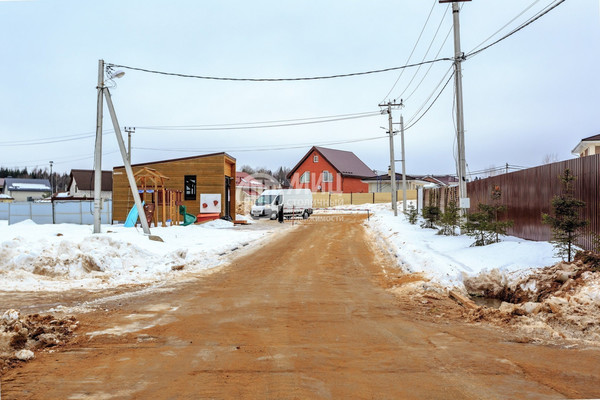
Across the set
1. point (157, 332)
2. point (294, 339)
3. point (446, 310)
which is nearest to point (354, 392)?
point (294, 339)

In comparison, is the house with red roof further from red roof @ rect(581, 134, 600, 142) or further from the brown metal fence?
the brown metal fence

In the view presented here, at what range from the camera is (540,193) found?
40.8ft

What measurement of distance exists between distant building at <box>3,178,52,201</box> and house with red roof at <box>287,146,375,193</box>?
54298 millimetres

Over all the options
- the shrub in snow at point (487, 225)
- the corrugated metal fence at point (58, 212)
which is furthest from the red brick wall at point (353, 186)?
the shrub in snow at point (487, 225)

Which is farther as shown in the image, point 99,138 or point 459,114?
point 99,138

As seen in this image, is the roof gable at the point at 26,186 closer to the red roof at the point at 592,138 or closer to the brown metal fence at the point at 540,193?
the brown metal fence at the point at 540,193

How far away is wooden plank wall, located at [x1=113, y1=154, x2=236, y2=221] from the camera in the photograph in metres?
30.6

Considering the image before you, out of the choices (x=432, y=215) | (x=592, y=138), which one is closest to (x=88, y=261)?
(x=432, y=215)

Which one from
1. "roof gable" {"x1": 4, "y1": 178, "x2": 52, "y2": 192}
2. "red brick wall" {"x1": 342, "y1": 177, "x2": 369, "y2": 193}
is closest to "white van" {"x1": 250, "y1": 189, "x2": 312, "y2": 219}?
"red brick wall" {"x1": 342, "y1": 177, "x2": 369, "y2": 193}

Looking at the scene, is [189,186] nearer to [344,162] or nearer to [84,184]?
[344,162]

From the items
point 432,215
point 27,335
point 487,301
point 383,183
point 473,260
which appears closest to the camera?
point 27,335

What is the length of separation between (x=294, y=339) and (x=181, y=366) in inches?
Result: 62.1

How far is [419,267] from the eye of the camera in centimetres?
1194

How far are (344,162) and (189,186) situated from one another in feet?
125
